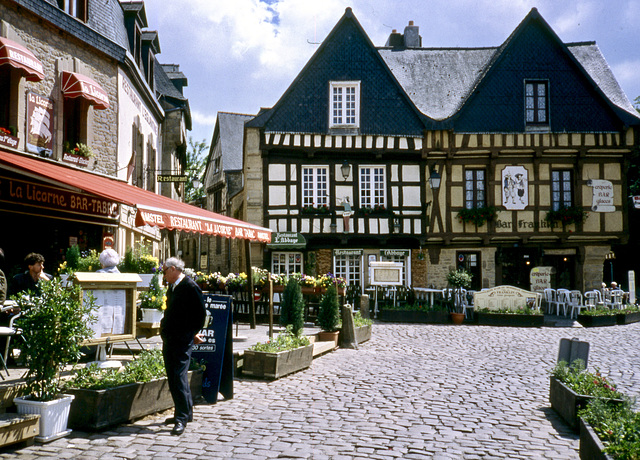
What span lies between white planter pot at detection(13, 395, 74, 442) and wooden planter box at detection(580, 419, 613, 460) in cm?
409

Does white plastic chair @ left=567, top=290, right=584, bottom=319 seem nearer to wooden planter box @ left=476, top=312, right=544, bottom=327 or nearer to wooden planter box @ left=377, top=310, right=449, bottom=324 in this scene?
wooden planter box @ left=476, top=312, right=544, bottom=327

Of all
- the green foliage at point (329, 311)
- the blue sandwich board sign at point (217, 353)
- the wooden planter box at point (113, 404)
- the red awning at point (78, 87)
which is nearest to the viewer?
the wooden planter box at point (113, 404)

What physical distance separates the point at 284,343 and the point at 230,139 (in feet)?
86.9

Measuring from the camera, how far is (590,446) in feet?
13.9

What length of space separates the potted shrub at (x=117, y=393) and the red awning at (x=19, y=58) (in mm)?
6697

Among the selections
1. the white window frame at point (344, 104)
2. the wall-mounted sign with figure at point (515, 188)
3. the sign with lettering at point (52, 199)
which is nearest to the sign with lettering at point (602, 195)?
the wall-mounted sign with figure at point (515, 188)

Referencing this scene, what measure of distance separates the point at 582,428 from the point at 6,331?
206 inches

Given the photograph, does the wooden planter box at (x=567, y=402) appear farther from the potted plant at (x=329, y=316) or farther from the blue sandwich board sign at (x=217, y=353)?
the potted plant at (x=329, y=316)

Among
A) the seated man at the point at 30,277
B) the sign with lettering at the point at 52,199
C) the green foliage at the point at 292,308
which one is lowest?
the green foliage at the point at 292,308

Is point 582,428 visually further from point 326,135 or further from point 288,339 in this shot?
point 326,135

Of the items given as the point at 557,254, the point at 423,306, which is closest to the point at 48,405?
the point at 423,306

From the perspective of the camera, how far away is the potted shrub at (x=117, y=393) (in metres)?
5.17

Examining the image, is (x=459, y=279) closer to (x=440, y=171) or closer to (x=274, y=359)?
(x=440, y=171)

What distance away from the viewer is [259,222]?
21391mm
